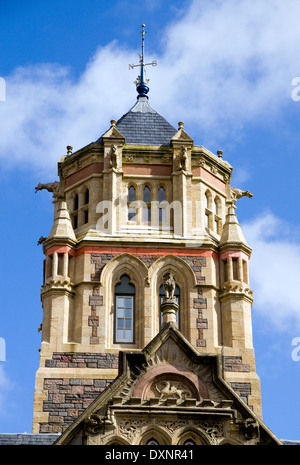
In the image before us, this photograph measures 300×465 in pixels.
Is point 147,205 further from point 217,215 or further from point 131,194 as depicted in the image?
point 217,215

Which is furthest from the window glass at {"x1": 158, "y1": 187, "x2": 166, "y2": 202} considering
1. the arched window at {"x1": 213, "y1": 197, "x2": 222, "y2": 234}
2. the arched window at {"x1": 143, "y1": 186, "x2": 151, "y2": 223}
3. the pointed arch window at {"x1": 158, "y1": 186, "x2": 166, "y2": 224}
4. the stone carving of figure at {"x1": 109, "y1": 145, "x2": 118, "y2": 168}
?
the arched window at {"x1": 213, "y1": 197, "x2": 222, "y2": 234}

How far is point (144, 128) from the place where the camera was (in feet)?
145

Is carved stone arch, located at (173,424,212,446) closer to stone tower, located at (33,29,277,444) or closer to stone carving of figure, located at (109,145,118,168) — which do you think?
stone tower, located at (33,29,277,444)

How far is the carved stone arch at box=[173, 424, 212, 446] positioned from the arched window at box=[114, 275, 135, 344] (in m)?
7.62

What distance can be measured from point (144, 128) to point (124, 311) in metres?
8.11

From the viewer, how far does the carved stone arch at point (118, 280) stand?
38.7m

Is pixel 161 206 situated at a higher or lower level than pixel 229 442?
higher

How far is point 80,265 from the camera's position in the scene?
3994 centimetres

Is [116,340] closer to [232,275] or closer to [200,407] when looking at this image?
[232,275]

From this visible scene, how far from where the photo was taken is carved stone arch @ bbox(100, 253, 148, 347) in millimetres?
38656

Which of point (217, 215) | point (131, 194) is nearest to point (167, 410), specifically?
point (131, 194)

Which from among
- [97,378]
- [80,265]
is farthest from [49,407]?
[80,265]

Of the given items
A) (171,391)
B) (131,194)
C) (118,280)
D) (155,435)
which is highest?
(131,194)
